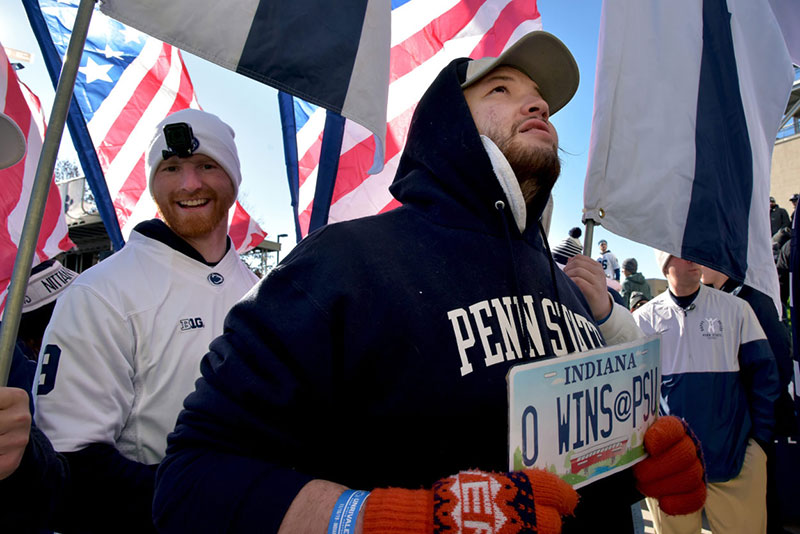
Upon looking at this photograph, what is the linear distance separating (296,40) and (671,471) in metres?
1.63

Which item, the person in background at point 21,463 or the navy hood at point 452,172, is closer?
the person in background at point 21,463

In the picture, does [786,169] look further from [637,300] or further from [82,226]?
[82,226]

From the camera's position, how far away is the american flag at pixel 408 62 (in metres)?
3.57

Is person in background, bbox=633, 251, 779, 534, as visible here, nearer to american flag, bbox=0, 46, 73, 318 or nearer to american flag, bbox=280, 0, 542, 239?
american flag, bbox=280, 0, 542, 239

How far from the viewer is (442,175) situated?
4.45ft

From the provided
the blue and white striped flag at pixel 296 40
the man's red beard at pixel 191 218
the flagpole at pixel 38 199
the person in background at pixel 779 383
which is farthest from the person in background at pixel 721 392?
the flagpole at pixel 38 199

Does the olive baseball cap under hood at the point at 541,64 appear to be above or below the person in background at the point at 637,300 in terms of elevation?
above

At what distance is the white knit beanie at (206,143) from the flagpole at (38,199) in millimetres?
931

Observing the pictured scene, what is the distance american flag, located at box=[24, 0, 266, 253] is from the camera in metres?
3.66

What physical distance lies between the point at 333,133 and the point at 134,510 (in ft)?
7.95

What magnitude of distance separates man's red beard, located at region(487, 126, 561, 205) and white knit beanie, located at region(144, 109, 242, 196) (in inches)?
51.4

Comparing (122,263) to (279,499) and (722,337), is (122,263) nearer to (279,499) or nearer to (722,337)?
(279,499)

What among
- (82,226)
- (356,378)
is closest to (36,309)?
(356,378)

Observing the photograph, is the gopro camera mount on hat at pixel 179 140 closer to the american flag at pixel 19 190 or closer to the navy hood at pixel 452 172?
the american flag at pixel 19 190
